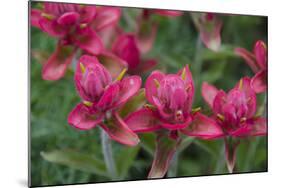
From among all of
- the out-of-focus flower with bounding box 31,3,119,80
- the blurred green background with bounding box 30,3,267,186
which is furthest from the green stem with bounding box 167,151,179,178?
the out-of-focus flower with bounding box 31,3,119,80

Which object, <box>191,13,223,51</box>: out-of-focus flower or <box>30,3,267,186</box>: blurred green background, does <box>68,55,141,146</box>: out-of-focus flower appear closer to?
<box>30,3,267,186</box>: blurred green background

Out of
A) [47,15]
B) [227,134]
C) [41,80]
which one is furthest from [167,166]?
[47,15]

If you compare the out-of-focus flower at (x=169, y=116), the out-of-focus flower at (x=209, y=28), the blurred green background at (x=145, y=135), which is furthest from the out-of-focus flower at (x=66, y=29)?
the out-of-focus flower at (x=209, y=28)

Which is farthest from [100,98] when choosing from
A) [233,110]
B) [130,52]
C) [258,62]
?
[258,62]

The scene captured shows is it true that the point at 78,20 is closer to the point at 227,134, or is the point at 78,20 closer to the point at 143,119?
the point at 143,119

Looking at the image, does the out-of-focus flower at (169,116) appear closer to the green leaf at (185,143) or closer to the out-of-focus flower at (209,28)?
the green leaf at (185,143)

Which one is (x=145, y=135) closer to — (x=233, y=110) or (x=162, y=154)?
(x=162, y=154)
